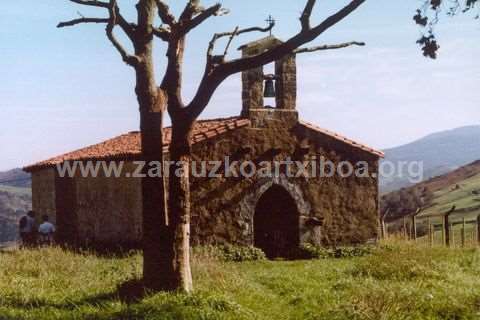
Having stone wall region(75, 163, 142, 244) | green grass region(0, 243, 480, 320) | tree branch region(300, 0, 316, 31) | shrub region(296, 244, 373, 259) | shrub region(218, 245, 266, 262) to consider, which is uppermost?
tree branch region(300, 0, 316, 31)

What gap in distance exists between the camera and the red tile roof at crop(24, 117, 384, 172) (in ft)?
48.4

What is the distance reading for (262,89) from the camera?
15.5 metres

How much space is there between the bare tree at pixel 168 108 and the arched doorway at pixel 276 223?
7064 millimetres

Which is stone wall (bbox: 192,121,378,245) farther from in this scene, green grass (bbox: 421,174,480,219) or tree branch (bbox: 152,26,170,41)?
green grass (bbox: 421,174,480,219)

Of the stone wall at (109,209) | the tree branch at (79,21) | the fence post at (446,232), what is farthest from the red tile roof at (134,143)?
the tree branch at (79,21)

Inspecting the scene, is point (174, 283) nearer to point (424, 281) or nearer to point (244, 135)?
point (424, 281)

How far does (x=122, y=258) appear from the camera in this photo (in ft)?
44.2

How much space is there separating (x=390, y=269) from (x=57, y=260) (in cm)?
672

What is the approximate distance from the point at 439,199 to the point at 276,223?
28.9 metres

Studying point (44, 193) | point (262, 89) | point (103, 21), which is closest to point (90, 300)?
point (103, 21)

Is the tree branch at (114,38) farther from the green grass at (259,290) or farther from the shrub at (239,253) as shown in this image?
the shrub at (239,253)

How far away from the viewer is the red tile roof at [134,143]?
14.8 meters

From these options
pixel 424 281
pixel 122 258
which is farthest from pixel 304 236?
pixel 424 281

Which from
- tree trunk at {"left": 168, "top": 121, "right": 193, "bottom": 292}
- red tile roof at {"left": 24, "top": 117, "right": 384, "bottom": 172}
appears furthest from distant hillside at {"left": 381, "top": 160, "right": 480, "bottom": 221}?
tree trunk at {"left": 168, "top": 121, "right": 193, "bottom": 292}
